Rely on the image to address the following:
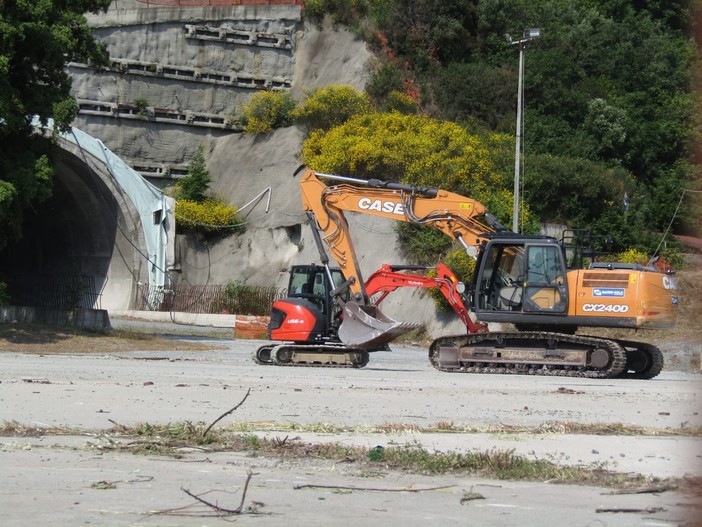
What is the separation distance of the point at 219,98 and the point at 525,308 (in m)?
37.1

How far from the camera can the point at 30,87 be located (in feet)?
92.7

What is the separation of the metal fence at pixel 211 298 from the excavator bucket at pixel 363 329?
2216 cm

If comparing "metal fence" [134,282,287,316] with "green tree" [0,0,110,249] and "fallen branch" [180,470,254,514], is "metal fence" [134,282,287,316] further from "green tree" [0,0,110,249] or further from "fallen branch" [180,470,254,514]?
"fallen branch" [180,470,254,514]

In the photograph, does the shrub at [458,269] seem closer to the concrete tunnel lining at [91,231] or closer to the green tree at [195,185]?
the concrete tunnel lining at [91,231]

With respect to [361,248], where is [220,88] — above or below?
above

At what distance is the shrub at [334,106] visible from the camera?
49812mm

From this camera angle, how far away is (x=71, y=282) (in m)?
48.0

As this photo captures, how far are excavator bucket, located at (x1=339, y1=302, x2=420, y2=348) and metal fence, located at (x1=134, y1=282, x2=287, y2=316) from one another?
872 inches

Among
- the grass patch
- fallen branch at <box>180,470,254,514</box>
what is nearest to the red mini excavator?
the grass patch

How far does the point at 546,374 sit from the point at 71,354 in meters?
11.1

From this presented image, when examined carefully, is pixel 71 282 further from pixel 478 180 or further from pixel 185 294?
pixel 478 180

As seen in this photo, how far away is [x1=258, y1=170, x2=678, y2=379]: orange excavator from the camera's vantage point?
2123 centimetres

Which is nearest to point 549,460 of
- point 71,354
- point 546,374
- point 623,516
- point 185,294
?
point 623,516

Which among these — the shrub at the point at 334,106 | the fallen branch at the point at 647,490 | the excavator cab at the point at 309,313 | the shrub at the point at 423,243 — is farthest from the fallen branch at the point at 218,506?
the shrub at the point at 334,106
